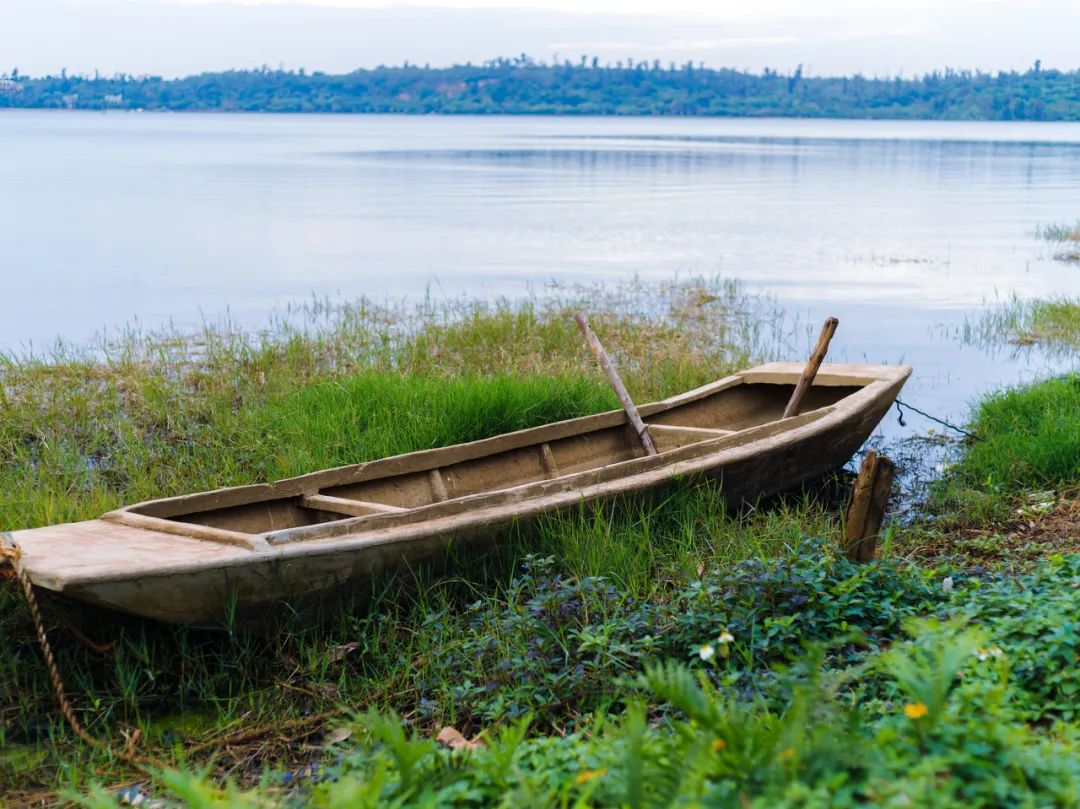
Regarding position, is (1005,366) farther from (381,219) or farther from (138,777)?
(381,219)

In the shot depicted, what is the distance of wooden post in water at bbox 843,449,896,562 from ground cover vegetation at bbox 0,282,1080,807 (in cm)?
17

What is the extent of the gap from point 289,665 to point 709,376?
5.76 metres

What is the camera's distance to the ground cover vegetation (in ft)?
7.64

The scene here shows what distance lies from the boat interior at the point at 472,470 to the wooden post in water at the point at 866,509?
1250 millimetres

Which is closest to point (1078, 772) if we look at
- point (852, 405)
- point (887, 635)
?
point (887, 635)

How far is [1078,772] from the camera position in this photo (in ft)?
7.39

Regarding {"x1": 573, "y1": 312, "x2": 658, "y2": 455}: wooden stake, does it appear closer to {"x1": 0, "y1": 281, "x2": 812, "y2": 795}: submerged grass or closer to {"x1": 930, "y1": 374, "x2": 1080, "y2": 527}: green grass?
{"x1": 0, "y1": 281, "x2": 812, "y2": 795}: submerged grass

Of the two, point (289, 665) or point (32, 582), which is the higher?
point (32, 582)

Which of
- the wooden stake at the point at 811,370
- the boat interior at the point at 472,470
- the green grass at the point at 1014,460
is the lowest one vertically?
the green grass at the point at 1014,460

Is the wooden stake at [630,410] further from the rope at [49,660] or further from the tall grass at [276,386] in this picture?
the rope at [49,660]

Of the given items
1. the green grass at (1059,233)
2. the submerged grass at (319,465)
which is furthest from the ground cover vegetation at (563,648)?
the green grass at (1059,233)

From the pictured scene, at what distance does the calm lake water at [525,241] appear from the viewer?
583 inches

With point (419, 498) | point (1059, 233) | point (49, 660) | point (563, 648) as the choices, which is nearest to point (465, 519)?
point (563, 648)

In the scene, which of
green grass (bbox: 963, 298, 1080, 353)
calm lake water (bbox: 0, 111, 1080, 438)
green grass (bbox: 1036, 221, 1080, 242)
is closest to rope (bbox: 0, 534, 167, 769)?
calm lake water (bbox: 0, 111, 1080, 438)
